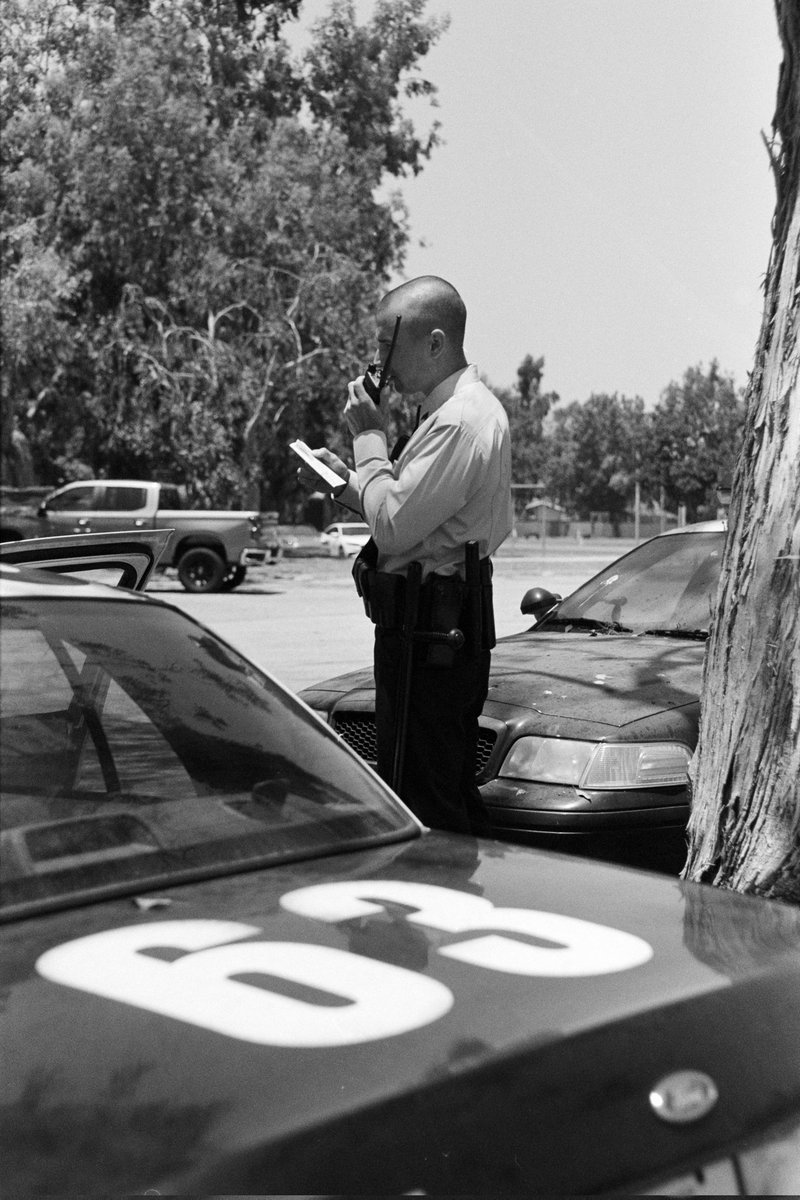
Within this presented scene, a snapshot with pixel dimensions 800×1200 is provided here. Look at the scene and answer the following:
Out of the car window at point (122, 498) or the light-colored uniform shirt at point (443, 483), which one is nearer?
the light-colored uniform shirt at point (443, 483)

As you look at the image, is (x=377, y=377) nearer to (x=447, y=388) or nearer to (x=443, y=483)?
(x=447, y=388)

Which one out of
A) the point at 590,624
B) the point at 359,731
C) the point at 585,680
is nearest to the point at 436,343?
the point at 585,680

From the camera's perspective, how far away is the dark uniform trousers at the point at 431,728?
3578mm

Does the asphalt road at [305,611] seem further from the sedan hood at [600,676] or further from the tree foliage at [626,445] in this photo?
the tree foliage at [626,445]

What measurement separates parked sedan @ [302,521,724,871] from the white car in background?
35561mm

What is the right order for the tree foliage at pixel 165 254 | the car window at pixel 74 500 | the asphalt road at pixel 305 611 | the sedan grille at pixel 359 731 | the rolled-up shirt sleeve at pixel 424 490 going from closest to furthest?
the rolled-up shirt sleeve at pixel 424 490 < the sedan grille at pixel 359 731 < the asphalt road at pixel 305 611 < the car window at pixel 74 500 < the tree foliage at pixel 165 254

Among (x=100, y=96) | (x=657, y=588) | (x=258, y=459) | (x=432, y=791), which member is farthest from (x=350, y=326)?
(x=432, y=791)

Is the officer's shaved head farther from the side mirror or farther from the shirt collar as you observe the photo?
the side mirror

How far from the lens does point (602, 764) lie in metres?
4.27

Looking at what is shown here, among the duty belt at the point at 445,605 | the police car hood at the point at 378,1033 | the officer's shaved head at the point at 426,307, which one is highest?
the officer's shaved head at the point at 426,307

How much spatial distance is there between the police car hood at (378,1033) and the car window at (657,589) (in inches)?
135

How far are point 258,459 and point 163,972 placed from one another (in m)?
31.1

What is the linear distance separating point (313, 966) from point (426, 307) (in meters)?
2.26

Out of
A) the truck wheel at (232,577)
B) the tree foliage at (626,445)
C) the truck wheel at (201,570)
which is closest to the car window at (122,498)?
the truck wheel at (201,570)
